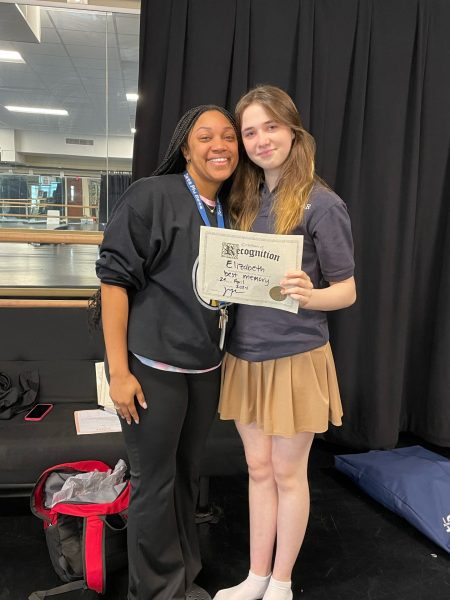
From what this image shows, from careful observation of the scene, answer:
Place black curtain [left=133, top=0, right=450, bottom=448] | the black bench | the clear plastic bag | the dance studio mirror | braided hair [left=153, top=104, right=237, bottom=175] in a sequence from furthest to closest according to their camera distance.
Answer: the dance studio mirror → black curtain [left=133, top=0, right=450, bottom=448] → the black bench → the clear plastic bag → braided hair [left=153, top=104, right=237, bottom=175]

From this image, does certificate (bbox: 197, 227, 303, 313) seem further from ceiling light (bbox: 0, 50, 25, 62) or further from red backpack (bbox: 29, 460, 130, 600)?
ceiling light (bbox: 0, 50, 25, 62)

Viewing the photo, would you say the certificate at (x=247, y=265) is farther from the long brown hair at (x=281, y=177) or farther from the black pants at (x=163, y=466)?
the black pants at (x=163, y=466)

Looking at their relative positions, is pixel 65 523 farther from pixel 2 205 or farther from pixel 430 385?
→ pixel 2 205

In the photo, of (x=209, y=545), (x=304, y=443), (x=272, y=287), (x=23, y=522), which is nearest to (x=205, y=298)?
(x=272, y=287)

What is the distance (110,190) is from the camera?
2812 millimetres

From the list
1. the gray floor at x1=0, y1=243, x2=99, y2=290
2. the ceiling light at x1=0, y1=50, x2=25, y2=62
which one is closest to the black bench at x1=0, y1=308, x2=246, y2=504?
the gray floor at x1=0, y1=243, x2=99, y2=290

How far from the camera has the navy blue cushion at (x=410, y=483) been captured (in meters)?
1.75

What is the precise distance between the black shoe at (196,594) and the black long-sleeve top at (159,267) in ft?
2.59

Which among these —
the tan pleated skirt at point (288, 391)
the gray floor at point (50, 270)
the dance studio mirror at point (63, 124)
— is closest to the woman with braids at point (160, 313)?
the tan pleated skirt at point (288, 391)

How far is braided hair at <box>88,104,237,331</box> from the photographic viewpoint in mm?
1181

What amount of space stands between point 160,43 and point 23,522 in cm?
215

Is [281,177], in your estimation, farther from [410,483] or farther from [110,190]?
[110,190]

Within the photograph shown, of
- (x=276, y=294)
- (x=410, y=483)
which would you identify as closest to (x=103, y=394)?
(x=276, y=294)

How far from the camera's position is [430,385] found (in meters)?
2.45
